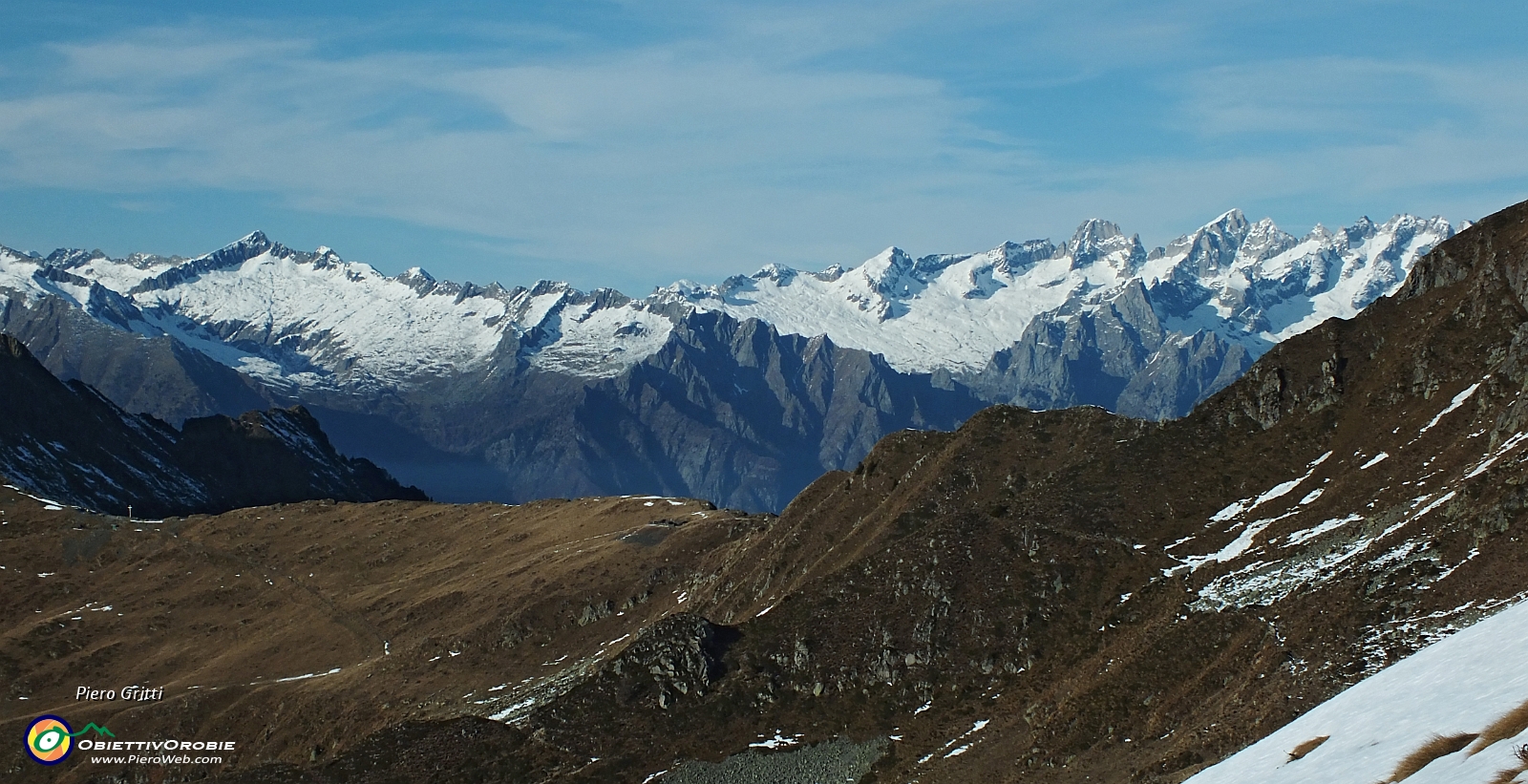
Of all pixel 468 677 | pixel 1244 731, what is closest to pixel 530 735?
pixel 468 677

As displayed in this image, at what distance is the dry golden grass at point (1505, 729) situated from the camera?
28.0 meters

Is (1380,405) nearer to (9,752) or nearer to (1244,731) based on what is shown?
(1244,731)

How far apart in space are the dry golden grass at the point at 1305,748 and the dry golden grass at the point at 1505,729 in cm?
818

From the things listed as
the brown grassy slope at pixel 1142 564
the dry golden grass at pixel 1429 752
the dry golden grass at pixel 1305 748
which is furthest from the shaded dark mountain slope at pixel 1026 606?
the dry golden grass at pixel 1429 752

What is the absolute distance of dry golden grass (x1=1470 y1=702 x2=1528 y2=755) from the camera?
2795cm

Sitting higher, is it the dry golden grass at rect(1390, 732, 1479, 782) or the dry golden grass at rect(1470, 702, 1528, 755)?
the dry golden grass at rect(1470, 702, 1528, 755)

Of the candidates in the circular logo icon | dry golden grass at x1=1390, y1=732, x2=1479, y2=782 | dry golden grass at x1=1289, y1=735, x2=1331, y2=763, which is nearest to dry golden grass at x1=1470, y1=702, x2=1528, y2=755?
dry golden grass at x1=1390, y1=732, x2=1479, y2=782

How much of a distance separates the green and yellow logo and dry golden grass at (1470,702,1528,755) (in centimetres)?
13511

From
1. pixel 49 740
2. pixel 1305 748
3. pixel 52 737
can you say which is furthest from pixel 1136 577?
pixel 52 737

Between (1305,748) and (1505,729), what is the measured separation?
377 inches

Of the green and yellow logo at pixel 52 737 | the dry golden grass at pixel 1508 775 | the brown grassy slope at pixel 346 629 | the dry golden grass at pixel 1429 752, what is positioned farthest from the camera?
the green and yellow logo at pixel 52 737

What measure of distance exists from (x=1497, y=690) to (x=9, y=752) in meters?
143

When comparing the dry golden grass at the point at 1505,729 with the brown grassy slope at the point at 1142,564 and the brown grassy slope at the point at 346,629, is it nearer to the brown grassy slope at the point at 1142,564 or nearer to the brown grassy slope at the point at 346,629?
the brown grassy slope at the point at 1142,564

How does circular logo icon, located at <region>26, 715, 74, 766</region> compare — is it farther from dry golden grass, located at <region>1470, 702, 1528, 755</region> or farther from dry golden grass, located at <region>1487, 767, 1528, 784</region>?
dry golden grass, located at <region>1487, 767, 1528, 784</region>
